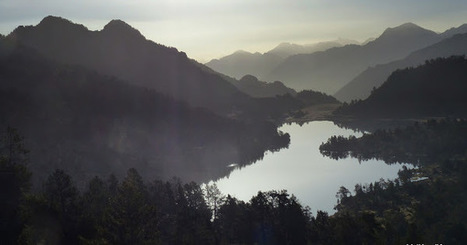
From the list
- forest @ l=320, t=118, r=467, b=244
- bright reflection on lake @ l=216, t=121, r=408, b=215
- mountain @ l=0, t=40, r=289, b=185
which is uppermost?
mountain @ l=0, t=40, r=289, b=185

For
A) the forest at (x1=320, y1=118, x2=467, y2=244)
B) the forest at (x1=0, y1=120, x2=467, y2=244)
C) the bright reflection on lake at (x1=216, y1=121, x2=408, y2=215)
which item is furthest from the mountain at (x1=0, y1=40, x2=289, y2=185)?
the forest at (x1=320, y1=118, x2=467, y2=244)

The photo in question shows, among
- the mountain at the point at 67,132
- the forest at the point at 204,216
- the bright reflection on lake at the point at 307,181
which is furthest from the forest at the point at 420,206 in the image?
the mountain at the point at 67,132

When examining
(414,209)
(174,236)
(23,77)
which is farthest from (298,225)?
(23,77)

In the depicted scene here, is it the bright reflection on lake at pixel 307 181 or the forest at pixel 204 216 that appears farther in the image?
the bright reflection on lake at pixel 307 181

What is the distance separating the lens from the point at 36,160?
14250 cm

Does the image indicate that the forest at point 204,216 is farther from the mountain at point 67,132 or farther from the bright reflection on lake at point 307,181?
the mountain at point 67,132

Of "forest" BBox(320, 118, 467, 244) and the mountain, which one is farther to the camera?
the mountain

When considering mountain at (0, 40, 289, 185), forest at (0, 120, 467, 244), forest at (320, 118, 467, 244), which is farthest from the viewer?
mountain at (0, 40, 289, 185)

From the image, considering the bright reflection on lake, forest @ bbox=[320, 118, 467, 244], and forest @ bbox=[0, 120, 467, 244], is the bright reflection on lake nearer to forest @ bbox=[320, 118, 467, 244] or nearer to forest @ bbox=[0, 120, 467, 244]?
forest @ bbox=[320, 118, 467, 244]

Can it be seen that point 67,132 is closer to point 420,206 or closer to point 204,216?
point 204,216

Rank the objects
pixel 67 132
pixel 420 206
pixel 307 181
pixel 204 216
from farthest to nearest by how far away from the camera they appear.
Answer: pixel 307 181 < pixel 67 132 < pixel 420 206 < pixel 204 216

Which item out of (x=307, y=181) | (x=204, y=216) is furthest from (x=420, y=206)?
(x=307, y=181)

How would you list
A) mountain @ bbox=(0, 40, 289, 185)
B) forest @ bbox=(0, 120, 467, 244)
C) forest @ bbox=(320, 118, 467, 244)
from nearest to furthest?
forest @ bbox=(0, 120, 467, 244)
forest @ bbox=(320, 118, 467, 244)
mountain @ bbox=(0, 40, 289, 185)

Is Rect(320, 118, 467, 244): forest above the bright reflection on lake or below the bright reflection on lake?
below
